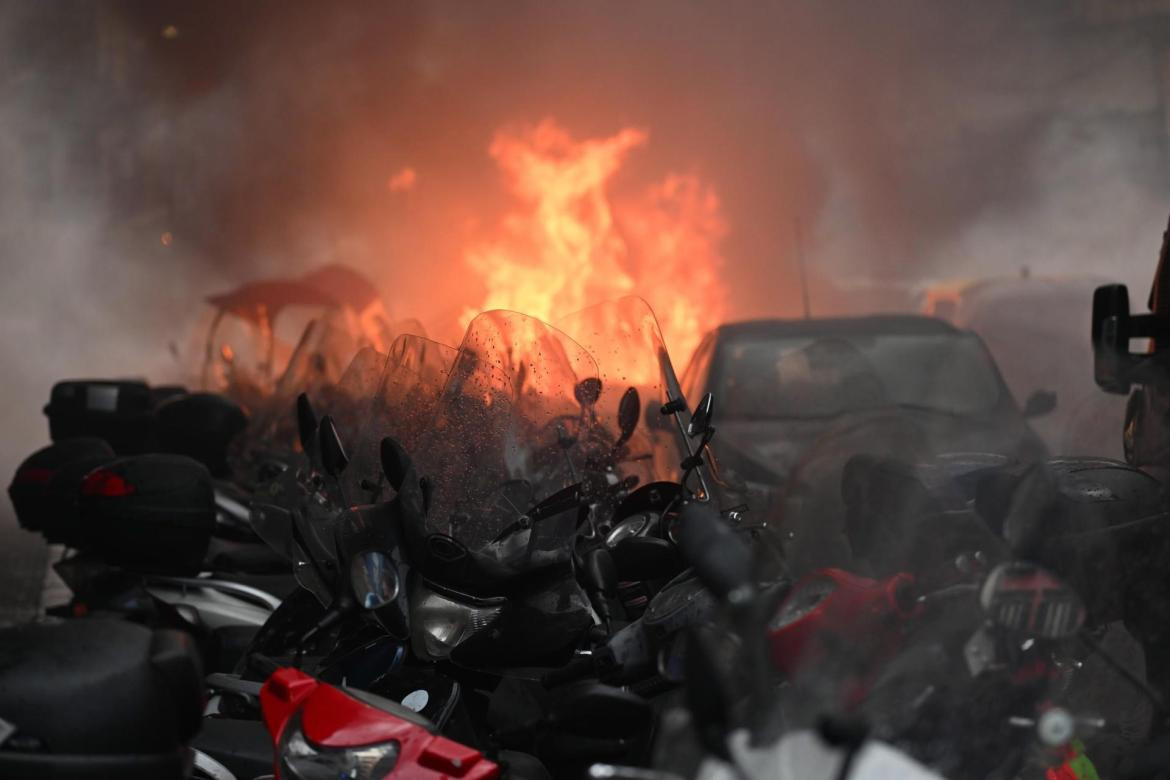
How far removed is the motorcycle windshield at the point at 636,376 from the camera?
3.67 metres

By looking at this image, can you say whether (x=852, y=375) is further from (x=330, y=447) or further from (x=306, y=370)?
(x=330, y=447)

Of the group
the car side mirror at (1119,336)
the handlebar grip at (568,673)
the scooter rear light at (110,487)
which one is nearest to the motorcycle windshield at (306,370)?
the scooter rear light at (110,487)

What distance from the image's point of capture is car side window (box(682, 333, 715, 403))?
7.28 metres

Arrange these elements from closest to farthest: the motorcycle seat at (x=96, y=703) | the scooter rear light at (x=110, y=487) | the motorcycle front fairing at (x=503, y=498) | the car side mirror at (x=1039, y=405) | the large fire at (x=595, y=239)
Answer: the motorcycle seat at (x=96, y=703) → the motorcycle front fairing at (x=503, y=498) → the scooter rear light at (x=110, y=487) → the car side mirror at (x=1039, y=405) → the large fire at (x=595, y=239)

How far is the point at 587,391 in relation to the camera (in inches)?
139

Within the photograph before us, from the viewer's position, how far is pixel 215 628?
5086mm

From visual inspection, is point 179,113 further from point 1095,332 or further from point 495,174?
point 1095,332

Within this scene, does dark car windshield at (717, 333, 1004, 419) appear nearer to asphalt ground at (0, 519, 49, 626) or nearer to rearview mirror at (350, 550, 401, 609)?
rearview mirror at (350, 550, 401, 609)

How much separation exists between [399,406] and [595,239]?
1104cm

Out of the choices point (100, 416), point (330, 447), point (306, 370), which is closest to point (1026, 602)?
point (330, 447)

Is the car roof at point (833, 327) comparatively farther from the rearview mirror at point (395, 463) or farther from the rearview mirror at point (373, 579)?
the rearview mirror at point (373, 579)

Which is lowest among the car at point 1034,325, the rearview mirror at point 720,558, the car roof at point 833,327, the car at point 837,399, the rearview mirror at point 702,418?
the car at point 1034,325

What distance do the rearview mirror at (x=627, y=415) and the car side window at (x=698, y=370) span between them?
3594mm

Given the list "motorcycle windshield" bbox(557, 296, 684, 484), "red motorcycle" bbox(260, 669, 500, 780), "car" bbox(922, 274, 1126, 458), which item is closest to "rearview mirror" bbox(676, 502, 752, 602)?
"red motorcycle" bbox(260, 669, 500, 780)
